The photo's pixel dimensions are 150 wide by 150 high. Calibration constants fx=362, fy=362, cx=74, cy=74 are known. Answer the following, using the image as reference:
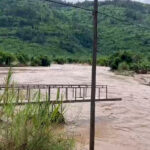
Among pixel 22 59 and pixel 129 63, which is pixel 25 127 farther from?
pixel 22 59

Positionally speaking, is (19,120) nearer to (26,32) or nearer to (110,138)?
(110,138)

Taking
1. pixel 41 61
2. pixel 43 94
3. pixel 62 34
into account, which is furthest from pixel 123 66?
pixel 62 34

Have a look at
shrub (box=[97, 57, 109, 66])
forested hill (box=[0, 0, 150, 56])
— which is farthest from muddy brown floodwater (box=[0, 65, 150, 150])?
forested hill (box=[0, 0, 150, 56])

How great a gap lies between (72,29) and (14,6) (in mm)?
23613

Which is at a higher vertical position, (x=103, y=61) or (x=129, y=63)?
(x=129, y=63)

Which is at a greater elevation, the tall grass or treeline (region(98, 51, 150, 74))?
the tall grass

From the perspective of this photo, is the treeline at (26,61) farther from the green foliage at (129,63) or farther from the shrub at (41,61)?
the green foliage at (129,63)

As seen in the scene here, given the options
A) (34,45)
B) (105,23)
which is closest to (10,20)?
(34,45)

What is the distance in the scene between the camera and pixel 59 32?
125250 mm

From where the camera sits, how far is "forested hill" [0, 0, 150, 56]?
109 m

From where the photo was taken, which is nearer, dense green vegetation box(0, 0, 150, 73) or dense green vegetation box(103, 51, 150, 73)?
dense green vegetation box(103, 51, 150, 73)

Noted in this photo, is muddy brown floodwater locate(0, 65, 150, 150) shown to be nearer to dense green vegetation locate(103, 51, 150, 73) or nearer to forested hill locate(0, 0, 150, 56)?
dense green vegetation locate(103, 51, 150, 73)

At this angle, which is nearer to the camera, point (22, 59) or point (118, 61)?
point (118, 61)

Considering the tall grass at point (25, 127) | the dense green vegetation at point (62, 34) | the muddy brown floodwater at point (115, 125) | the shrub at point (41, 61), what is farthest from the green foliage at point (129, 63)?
the tall grass at point (25, 127)
